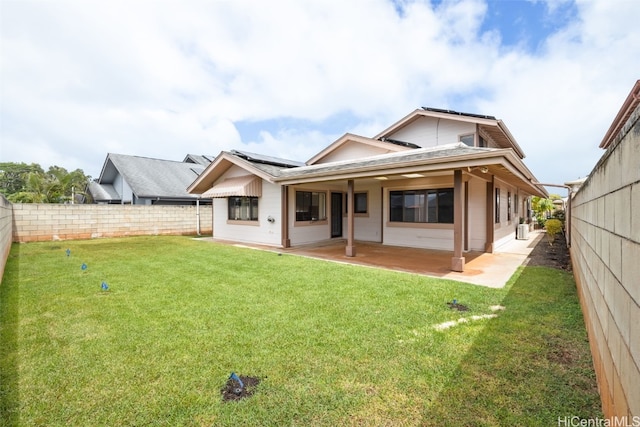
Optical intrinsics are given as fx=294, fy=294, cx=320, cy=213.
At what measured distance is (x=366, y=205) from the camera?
51.0 ft

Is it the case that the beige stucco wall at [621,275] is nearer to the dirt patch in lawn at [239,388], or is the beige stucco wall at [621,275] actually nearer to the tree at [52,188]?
the dirt patch in lawn at [239,388]

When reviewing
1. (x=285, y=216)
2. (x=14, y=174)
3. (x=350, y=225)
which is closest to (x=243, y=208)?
(x=285, y=216)

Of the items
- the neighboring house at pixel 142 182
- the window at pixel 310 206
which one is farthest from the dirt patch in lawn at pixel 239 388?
the neighboring house at pixel 142 182

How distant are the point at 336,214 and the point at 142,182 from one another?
1690 centimetres

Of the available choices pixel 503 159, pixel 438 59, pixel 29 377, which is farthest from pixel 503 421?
pixel 438 59

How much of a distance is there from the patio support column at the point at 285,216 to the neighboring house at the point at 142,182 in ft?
35.0

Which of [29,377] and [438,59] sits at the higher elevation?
[438,59]

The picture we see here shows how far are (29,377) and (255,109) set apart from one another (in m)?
23.5

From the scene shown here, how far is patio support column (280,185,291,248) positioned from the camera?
1355 cm

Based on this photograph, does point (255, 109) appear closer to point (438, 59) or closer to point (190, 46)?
point (190, 46)

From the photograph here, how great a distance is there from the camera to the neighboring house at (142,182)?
23.3 meters

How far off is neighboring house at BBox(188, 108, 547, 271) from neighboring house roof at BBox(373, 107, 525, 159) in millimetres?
46

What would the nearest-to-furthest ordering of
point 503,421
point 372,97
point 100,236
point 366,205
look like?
point 503,421 → point 366,205 → point 100,236 → point 372,97

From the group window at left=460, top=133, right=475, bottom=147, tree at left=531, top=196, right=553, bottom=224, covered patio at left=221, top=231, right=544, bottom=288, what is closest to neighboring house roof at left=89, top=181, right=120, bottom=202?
covered patio at left=221, top=231, right=544, bottom=288
